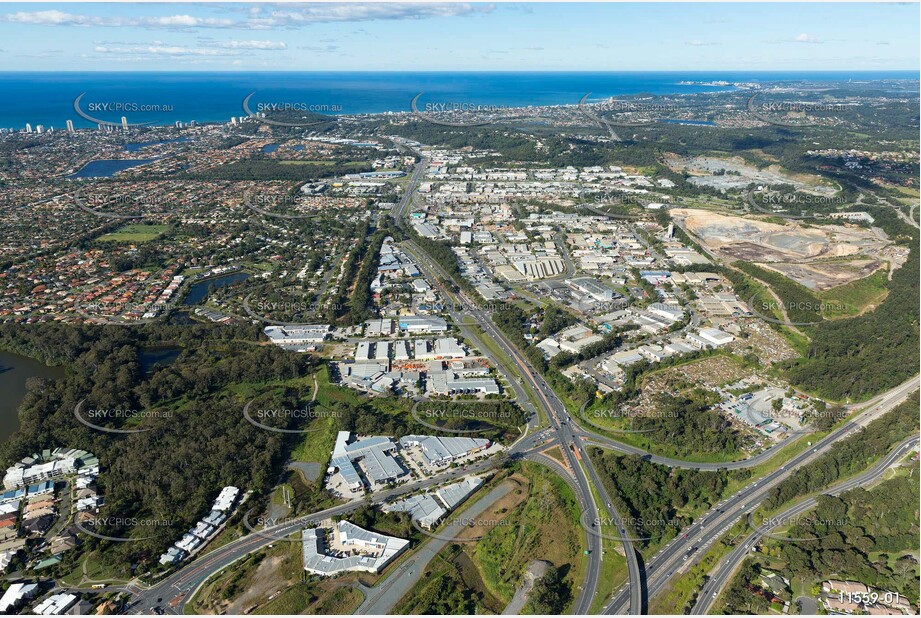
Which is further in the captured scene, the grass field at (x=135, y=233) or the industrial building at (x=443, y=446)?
the grass field at (x=135, y=233)

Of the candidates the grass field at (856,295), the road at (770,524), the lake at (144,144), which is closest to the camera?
the road at (770,524)

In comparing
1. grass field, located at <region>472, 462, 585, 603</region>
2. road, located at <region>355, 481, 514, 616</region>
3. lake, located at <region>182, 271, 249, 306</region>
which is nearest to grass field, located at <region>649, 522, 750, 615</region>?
grass field, located at <region>472, 462, 585, 603</region>

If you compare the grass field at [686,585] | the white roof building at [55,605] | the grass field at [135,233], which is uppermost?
the grass field at [135,233]

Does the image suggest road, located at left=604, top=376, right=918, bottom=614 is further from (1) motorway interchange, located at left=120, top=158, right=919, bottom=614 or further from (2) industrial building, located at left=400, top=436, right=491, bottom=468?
(2) industrial building, located at left=400, top=436, right=491, bottom=468

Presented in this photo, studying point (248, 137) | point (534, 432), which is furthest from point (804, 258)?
point (248, 137)

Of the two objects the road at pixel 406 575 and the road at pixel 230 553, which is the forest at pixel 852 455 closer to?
the road at pixel 230 553

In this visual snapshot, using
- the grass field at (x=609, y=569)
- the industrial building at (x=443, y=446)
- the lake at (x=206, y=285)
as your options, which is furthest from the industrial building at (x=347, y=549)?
the lake at (x=206, y=285)
